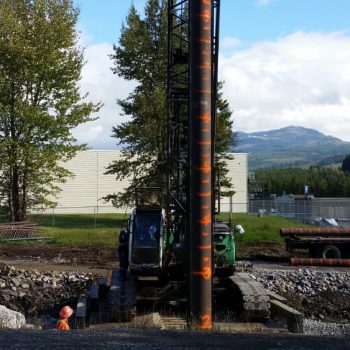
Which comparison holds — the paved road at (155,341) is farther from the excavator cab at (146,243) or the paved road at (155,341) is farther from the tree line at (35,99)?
the tree line at (35,99)

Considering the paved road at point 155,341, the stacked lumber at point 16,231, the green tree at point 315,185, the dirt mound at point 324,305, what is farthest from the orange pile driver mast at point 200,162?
the green tree at point 315,185

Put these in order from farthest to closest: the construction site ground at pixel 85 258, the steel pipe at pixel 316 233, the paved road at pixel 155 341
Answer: the steel pipe at pixel 316 233, the construction site ground at pixel 85 258, the paved road at pixel 155 341

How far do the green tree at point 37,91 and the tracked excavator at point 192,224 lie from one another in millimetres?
19655

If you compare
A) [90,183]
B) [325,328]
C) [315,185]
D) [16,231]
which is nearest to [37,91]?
[16,231]

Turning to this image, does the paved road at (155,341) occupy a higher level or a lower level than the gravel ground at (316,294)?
higher

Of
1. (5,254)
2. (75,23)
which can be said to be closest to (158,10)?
(75,23)

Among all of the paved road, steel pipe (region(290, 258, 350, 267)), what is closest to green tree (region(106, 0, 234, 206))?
steel pipe (region(290, 258, 350, 267))

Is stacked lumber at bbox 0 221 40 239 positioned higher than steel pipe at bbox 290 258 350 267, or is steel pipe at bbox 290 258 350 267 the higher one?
stacked lumber at bbox 0 221 40 239

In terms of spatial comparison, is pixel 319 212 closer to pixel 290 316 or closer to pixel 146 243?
pixel 290 316

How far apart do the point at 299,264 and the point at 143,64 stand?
23.3m

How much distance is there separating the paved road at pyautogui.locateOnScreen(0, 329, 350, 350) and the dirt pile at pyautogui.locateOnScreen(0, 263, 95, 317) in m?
8.12

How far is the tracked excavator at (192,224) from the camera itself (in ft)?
47.7

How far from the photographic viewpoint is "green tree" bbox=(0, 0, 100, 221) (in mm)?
37562

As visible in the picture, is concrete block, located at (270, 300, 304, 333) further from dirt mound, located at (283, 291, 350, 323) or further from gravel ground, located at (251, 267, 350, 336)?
dirt mound, located at (283, 291, 350, 323)
